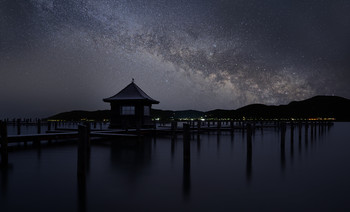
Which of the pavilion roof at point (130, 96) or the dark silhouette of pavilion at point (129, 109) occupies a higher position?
the pavilion roof at point (130, 96)

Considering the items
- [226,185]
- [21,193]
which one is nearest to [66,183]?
[21,193]

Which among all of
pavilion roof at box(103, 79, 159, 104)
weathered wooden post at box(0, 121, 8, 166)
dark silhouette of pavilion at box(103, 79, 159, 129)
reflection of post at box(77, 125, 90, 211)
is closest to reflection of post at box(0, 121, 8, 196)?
weathered wooden post at box(0, 121, 8, 166)

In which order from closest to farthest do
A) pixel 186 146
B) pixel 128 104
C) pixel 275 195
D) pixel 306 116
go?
pixel 275 195, pixel 186 146, pixel 128 104, pixel 306 116

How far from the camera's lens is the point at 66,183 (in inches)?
303

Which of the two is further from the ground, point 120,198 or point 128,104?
point 128,104

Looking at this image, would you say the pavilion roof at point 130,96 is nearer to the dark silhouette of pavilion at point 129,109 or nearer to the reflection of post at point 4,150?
the dark silhouette of pavilion at point 129,109

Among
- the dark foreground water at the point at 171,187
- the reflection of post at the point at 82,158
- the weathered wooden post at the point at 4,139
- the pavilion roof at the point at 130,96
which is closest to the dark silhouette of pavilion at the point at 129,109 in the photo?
the pavilion roof at the point at 130,96

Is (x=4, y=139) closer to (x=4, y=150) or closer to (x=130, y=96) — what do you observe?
(x=4, y=150)

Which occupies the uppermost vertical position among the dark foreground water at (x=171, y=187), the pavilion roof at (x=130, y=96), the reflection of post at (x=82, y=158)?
the pavilion roof at (x=130, y=96)

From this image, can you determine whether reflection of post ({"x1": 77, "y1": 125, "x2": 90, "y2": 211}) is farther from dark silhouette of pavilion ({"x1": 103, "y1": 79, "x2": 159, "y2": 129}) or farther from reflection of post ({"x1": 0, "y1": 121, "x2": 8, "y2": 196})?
dark silhouette of pavilion ({"x1": 103, "y1": 79, "x2": 159, "y2": 129})

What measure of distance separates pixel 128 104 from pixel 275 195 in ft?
72.3

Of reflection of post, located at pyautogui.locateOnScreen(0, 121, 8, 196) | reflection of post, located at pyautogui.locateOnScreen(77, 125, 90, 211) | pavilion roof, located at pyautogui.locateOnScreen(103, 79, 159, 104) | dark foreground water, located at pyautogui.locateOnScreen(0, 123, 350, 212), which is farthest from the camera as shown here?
pavilion roof, located at pyautogui.locateOnScreen(103, 79, 159, 104)

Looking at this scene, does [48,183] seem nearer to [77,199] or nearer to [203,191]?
[77,199]

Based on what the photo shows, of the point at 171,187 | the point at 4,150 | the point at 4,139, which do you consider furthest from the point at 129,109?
the point at 171,187
